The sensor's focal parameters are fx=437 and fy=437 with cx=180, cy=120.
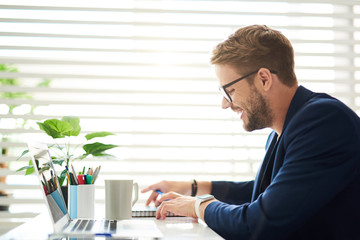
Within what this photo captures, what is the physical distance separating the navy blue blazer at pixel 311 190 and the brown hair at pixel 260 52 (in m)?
0.21

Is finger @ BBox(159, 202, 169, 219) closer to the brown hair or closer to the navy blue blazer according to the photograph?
the navy blue blazer

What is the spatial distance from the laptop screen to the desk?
57 millimetres

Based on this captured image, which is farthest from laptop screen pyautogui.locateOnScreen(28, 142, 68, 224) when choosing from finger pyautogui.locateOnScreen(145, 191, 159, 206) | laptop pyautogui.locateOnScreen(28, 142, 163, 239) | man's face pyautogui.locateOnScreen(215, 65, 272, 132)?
man's face pyautogui.locateOnScreen(215, 65, 272, 132)

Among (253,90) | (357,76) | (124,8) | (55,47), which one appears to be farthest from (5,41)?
(357,76)

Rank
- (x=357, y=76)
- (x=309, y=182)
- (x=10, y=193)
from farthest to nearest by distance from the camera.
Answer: (x=357, y=76)
(x=10, y=193)
(x=309, y=182)

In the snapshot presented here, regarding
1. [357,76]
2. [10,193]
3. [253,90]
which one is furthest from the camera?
[357,76]

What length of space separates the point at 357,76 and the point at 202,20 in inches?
35.8

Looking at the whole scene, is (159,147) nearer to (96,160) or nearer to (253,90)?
(96,160)

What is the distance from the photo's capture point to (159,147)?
7.00 ft

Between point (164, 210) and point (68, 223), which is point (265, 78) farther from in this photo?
point (68, 223)

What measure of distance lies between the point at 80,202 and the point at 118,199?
0.15 m

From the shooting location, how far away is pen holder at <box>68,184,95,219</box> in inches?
54.6

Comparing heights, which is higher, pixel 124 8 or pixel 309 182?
pixel 124 8

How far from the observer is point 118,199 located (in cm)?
131
